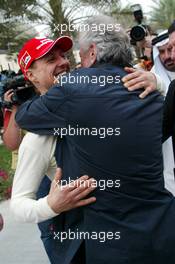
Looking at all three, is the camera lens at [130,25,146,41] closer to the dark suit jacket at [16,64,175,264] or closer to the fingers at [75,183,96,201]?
the dark suit jacket at [16,64,175,264]

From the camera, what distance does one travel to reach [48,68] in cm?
192

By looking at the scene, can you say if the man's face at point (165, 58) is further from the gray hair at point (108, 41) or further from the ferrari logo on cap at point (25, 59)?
the gray hair at point (108, 41)

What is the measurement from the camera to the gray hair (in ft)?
5.24

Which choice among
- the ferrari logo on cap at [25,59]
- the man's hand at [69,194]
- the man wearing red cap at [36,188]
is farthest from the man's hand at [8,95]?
the man's hand at [69,194]

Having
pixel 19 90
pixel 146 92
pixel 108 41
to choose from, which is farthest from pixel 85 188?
pixel 19 90

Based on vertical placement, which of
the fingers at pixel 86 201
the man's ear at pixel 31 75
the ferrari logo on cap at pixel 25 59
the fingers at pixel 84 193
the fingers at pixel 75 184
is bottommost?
the fingers at pixel 86 201

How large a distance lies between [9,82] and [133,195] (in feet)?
3.82

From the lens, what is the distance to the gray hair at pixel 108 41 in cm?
160

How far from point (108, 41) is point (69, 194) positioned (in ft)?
1.60

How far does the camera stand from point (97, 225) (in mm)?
1545

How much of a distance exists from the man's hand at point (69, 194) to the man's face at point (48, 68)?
46 centimetres

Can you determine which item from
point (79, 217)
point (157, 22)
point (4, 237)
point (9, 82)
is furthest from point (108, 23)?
point (157, 22)

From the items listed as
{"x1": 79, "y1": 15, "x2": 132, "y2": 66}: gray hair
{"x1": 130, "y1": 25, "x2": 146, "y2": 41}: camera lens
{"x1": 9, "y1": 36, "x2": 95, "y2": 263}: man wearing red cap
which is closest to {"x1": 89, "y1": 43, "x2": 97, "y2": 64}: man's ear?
{"x1": 79, "y1": 15, "x2": 132, "y2": 66}: gray hair

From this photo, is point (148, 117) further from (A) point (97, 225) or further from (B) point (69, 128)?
(A) point (97, 225)
